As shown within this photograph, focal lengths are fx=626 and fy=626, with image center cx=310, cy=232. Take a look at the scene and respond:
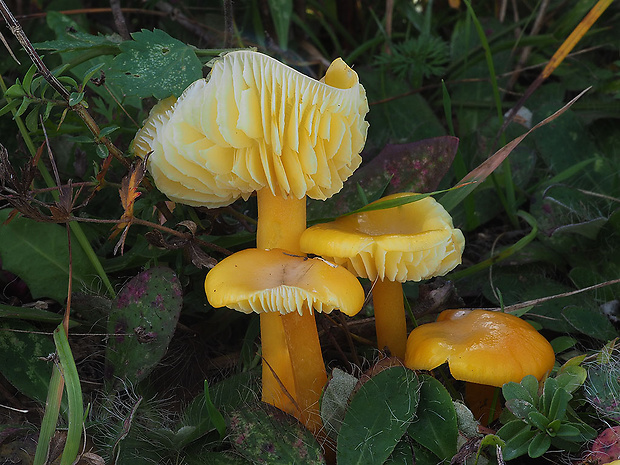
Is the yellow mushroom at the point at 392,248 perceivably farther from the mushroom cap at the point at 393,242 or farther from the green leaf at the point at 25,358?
the green leaf at the point at 25,358

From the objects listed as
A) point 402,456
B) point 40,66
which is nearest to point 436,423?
point 402,456

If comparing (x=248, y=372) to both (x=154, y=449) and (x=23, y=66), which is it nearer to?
(x=154, y=449)

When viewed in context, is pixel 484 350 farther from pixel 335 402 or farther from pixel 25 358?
pixel 25 358

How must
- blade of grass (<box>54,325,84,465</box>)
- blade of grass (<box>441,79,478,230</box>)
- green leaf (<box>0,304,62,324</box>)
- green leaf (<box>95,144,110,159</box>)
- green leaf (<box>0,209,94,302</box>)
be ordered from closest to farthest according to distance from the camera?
blade of grass (<box>54,325,84,465</box>) < green leaf (<box>95,144,110,159</box>) < green leaf (<box>0,304,62,324</box>) < green leaf (<box>0,209,94,302</box>) < blade of grass (<box>441,79,478,230</box>)

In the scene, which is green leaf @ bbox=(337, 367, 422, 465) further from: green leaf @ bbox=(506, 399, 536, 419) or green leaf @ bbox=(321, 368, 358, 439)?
green leaf @ bbox=(506, 399, 536, 419)

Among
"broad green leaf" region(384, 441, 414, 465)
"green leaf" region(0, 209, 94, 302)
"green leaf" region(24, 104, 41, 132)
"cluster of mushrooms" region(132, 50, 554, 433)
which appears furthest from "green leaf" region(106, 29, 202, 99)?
"broad green leaf" region(384, 441, 414, 465)

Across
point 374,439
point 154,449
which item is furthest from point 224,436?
point 374,439
